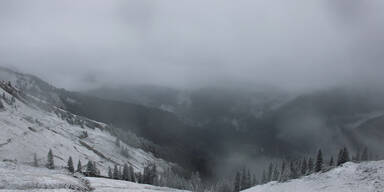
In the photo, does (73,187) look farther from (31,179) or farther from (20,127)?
(20,127)

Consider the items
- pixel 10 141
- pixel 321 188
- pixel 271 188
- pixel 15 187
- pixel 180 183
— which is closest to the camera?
pixel 15 187

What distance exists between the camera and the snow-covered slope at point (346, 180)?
44.2 metres

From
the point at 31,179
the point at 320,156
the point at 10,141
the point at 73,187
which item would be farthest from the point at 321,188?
the point at 10,141

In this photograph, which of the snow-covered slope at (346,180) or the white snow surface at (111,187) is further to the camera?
the white snow surface at (111,187)

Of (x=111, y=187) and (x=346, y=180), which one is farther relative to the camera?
(x=111, y=187)

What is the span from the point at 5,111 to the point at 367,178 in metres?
196

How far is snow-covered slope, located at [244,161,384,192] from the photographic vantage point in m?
44.2

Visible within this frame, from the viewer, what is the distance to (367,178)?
4622 centimetres

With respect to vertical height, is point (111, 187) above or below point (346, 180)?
below

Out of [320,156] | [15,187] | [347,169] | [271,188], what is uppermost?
[320,156]

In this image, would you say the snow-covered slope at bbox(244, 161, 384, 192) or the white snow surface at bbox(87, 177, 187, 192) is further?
the white snow surface at bbox(87, 177, 187, 192)

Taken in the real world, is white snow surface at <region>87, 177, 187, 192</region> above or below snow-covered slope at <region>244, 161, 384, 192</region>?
below

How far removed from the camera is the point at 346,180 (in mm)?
48969

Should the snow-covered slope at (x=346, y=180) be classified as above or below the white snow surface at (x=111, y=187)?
above
